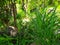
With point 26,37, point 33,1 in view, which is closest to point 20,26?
point 26,37

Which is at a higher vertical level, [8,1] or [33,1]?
[8,1]

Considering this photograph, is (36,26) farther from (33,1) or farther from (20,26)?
(33,1)

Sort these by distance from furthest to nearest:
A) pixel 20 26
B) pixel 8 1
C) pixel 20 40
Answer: pixel 8 1 → pixel 20 26 → pixel 20 40

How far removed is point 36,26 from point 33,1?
4046mm

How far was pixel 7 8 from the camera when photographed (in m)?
6.39

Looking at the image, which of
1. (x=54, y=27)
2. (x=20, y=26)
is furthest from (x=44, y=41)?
(x=20, y=26)

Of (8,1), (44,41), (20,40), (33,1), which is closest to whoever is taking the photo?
(44,41)

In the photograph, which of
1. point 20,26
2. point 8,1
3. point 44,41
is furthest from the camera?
point 8,1

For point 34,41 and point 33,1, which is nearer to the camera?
point 34,41

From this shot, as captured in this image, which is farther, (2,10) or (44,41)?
(2,10)

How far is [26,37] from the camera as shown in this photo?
5023 millimetres

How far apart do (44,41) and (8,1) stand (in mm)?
2164

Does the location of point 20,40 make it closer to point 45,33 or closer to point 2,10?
point 45,33

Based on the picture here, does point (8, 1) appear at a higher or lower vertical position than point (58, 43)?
higher
